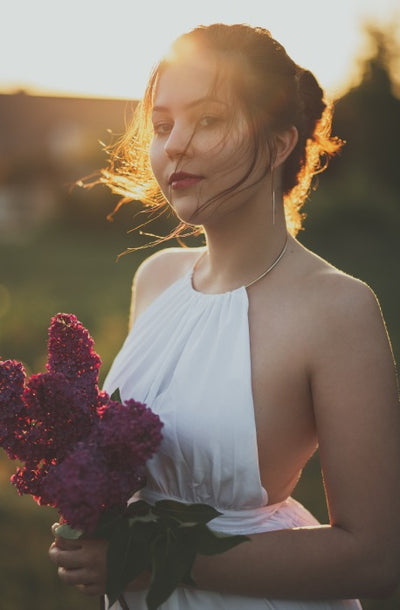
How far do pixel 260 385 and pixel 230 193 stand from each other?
563 mm

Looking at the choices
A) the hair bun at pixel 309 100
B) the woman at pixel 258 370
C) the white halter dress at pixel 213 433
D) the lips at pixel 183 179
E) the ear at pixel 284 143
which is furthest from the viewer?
the hair bun at pixel 309 100

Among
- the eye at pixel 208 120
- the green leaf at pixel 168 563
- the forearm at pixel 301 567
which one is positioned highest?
the eye at pixel 208 120

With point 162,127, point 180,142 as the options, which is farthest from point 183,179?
point 162,127

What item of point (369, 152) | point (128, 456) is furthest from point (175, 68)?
point (369, 152)

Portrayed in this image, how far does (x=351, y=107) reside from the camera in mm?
27203

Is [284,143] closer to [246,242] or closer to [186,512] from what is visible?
[246,242]

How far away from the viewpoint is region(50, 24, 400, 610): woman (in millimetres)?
1788

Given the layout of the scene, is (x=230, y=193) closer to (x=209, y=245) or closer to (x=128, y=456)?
(x=209, y=245)

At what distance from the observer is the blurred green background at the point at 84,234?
17.7 feet

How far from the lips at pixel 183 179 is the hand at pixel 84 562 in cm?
101

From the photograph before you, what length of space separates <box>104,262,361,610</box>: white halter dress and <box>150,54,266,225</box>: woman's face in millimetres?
342

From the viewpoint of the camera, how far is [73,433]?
67.2 inches

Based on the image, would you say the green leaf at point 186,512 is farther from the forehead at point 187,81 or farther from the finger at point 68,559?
the forehead at point 187,81

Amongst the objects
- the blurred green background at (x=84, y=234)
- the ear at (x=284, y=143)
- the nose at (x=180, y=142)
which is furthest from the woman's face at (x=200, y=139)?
the blurred green background at (x=84, y=234)
